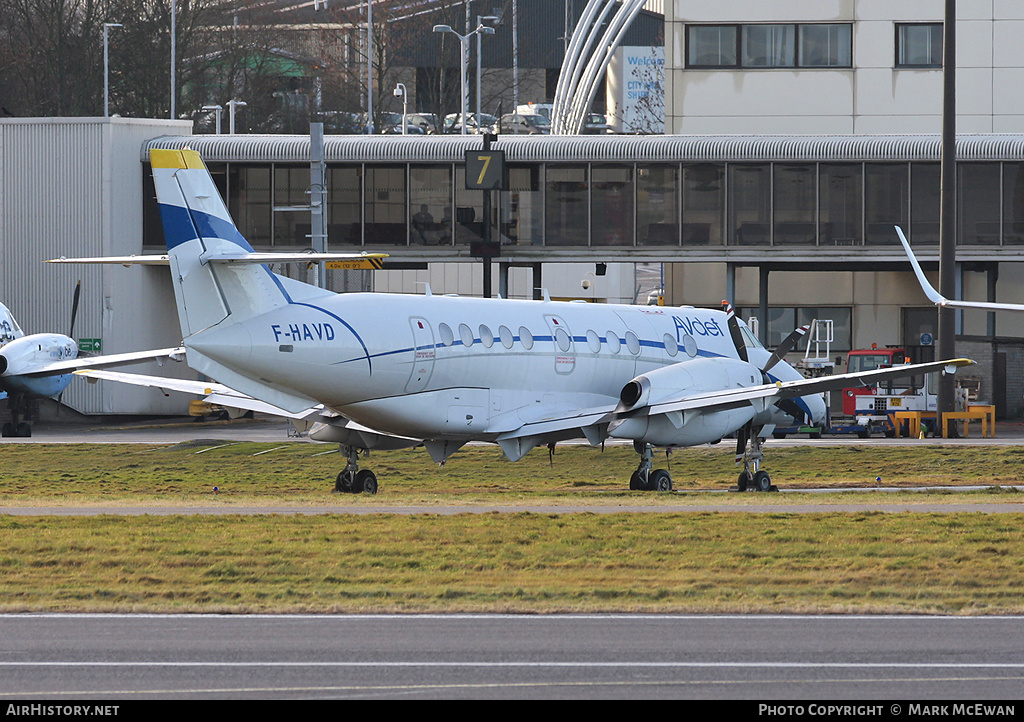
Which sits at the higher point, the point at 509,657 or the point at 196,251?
the point at 196,251

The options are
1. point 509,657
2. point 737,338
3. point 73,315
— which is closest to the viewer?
point 509,657

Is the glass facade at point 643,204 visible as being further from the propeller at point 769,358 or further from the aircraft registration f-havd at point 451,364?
the aircraft registration f-havd at point 451,364

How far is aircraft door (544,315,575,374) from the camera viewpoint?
27531 mm

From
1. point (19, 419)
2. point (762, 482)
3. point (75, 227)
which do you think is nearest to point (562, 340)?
point (762, 482)

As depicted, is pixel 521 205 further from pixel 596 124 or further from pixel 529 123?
pixel 529 123

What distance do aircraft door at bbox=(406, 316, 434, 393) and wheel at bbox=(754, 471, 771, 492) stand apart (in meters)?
6.74

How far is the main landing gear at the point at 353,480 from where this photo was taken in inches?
1030

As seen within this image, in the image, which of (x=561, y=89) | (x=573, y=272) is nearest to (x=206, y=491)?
(x=573, y=272)

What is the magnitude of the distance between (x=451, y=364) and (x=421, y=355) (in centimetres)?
81

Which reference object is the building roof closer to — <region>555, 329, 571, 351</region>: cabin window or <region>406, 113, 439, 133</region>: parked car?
<region>555, 329, 571, 351</region>: cabin window

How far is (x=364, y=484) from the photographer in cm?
2628

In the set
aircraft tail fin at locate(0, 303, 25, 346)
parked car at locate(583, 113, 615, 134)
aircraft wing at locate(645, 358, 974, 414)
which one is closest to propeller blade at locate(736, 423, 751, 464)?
aircraft wing at locate(645, 358, 974, 414)

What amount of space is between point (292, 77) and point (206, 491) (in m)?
69.7

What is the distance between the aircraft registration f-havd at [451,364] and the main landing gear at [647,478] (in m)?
0.04
